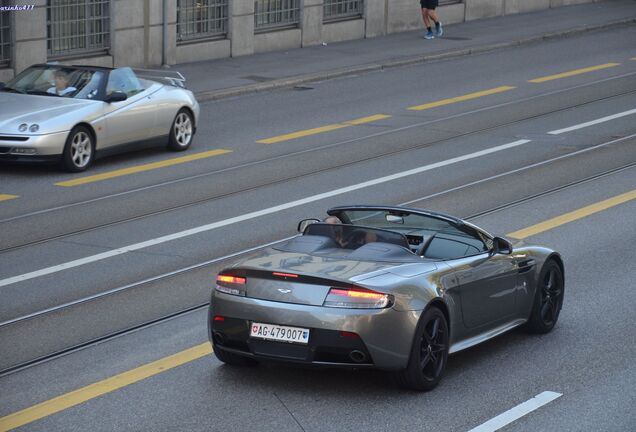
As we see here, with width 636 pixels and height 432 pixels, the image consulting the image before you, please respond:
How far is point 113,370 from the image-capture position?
9.33 m

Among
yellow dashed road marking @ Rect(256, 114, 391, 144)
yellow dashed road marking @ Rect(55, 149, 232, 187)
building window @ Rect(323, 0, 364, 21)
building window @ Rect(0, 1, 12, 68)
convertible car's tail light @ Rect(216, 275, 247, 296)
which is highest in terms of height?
building window @ Rect(323, 0, 364, 21)

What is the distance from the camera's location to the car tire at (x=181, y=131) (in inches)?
797

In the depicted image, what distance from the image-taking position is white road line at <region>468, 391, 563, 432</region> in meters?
8.10

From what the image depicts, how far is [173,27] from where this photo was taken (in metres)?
29.7

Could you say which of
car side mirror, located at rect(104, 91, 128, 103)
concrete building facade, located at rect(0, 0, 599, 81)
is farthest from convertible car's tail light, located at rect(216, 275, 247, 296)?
concrete building facade, located at rect(0, 0, 599, 81)

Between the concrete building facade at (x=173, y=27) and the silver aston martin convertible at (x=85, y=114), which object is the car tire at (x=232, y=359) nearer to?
the silver aston martin convertible at (x=85, y=114)

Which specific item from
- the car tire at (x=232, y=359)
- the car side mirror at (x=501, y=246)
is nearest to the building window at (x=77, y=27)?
the car side mirror at (x=501, y=246)

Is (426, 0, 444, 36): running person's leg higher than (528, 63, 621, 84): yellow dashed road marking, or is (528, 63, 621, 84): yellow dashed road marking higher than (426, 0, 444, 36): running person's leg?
(426, 0, 444, 36): running person's leg

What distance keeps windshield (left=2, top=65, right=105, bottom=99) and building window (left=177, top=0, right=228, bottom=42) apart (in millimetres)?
10989

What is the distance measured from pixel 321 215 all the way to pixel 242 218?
3.29ft

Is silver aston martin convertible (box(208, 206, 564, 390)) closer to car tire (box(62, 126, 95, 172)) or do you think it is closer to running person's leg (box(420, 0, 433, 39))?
car tire (box(62, 126, 95, 172))

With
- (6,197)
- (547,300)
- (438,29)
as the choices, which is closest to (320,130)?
(6,197)

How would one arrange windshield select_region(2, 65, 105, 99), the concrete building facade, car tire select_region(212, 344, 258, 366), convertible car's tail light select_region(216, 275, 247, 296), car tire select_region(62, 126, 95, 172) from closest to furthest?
convertible car's tail light select_region(216, 275, 247, 296)
car tire select_region(212, 344, 258, 366)
car tire select_region(62, 126, 95, 172)
windshield select_region(2, 65, 105, 99)
the concrete building facade

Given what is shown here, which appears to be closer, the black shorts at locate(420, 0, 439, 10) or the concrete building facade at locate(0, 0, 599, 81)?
the concrete building facade at locate(0, 0, 599, 81)
